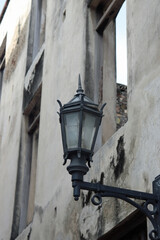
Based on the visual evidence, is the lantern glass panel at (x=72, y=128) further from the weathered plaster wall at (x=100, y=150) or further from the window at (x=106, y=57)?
the window at (x=106, y=57)

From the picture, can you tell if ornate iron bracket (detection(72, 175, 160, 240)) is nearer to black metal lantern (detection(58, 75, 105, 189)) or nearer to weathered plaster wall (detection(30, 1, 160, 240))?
black metal lantern (detection(58, 75, 105, 189))

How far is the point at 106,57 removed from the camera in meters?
7.74

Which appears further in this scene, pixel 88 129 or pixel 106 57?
pixel 106 57

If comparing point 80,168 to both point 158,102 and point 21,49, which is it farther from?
point 21,49

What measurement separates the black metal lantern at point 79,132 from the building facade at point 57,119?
739 millimetres

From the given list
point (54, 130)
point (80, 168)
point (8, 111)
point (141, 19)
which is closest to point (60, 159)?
point (54, 130)

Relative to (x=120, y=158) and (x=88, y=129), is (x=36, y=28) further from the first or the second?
(x=88, y=129)

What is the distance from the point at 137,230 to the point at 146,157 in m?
0.79

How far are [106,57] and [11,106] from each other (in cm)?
459

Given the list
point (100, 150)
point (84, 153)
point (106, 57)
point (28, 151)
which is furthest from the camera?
point (28, 151)

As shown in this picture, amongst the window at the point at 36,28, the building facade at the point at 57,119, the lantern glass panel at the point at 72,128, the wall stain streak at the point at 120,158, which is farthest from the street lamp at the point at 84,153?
the window at the point at 36,28

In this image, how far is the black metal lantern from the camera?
4.79 m

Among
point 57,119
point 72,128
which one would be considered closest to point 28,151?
point 57,119

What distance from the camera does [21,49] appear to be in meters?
12.1
